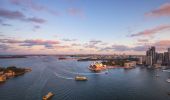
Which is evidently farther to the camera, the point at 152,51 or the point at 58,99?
the point at 152,51

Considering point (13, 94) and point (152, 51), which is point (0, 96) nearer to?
point (13, 94)

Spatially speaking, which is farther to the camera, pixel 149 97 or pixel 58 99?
pixel 149 97

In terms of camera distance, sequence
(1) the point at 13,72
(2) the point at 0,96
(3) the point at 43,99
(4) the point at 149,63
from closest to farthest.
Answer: (3) the point at 43,99 < (2) the point at 0,96 < (1) the point at 13,72 < (4) the point at 149,63

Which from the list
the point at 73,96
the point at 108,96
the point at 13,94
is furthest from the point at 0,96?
the point at 108,96

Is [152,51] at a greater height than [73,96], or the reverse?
[152,51]

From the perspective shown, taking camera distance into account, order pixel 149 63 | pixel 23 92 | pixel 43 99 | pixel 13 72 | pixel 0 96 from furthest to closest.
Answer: pixel 149 63 → pixel 13 72 → pixel 23 92 → pixel 0 96 → pixel 43 99

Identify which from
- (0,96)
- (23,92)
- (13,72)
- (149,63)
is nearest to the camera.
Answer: (0,96)

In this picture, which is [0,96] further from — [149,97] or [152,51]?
[152,51]

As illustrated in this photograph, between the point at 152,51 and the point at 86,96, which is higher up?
the point at 152,51

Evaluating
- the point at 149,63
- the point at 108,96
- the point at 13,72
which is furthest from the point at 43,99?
the point at 149,63
